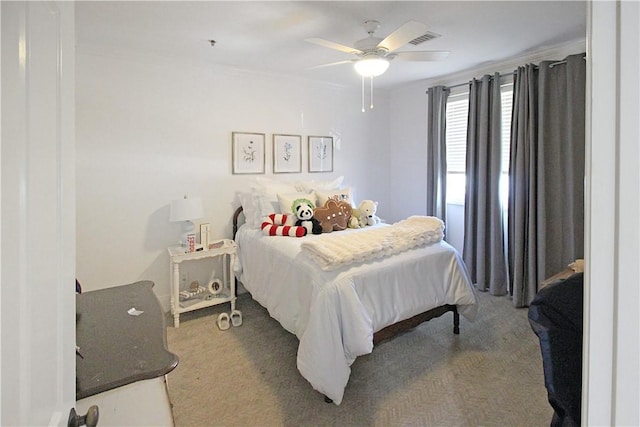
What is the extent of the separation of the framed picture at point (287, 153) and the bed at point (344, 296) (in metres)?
1.10

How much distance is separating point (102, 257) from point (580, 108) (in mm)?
4483

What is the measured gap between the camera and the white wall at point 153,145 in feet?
9.87

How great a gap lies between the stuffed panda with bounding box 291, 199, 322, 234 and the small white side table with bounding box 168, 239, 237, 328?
0.75 metres

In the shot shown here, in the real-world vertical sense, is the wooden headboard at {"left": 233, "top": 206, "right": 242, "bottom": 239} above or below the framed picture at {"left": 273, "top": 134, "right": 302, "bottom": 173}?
below

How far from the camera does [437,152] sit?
4.25m

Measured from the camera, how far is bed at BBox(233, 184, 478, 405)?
2.02 m

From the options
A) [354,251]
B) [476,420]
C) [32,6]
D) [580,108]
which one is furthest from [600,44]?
[580,108]

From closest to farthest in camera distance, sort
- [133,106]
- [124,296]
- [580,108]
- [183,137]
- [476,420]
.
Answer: [124,296] → [476,420] → [580,108] → [133,106] → [183,137]

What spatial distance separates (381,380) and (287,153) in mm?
2678

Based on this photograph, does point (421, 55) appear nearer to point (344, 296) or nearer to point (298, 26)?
point (298, 26)

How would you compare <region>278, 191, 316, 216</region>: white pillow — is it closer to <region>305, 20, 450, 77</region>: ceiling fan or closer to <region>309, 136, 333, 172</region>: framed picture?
<region>309, 136, 333, 172</region>: framed picture

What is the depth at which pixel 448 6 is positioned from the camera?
2.28 m

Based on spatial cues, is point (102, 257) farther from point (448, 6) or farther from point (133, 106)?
point (448, 6)

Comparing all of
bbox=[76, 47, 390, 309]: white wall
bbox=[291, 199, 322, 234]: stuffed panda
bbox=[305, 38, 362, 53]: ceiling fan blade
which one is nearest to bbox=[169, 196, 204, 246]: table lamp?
bbox=[76, 47, 390, 309]: white wall
